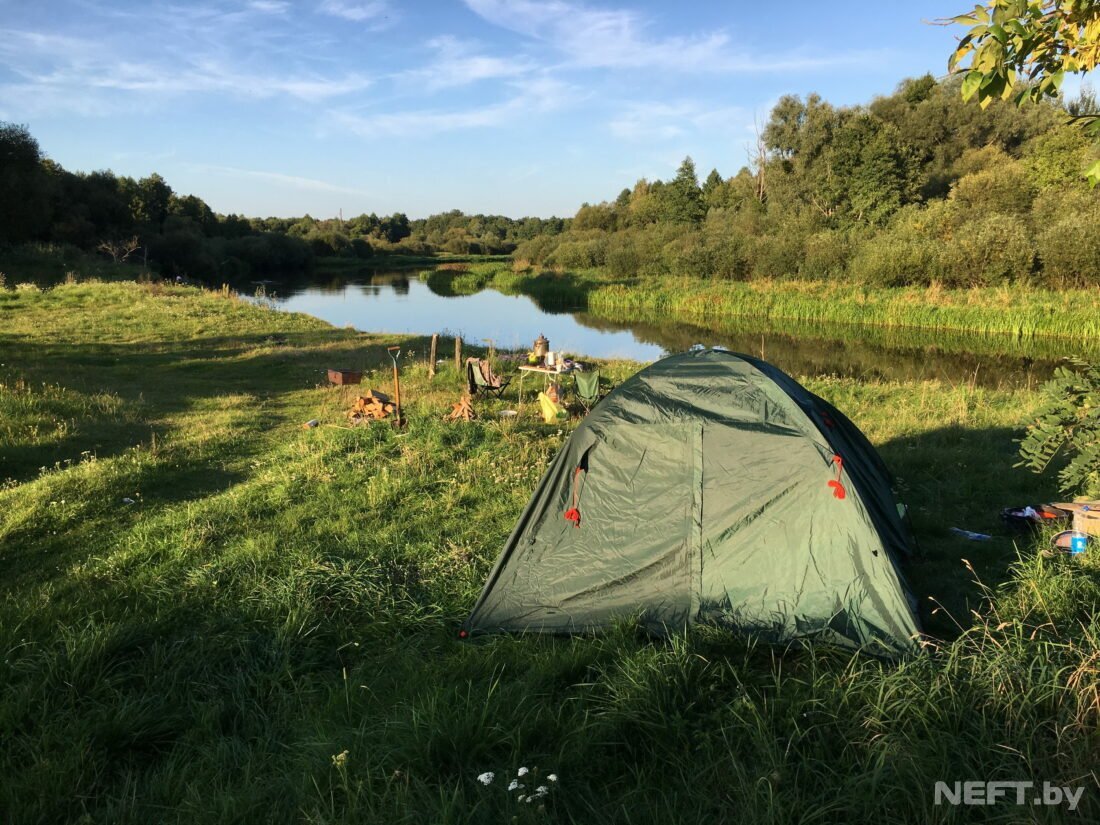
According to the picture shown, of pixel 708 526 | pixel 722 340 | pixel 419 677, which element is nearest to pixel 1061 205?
pixel 722 340

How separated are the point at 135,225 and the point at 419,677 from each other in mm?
47900

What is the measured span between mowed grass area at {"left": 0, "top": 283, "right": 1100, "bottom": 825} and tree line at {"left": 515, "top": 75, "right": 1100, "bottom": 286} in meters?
22.0

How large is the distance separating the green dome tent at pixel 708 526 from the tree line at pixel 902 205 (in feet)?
70.0

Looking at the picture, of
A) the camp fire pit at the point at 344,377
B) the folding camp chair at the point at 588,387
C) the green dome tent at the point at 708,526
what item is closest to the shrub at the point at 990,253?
the folding camp chair at the point at 588,387

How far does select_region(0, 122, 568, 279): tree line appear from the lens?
29594 millimetres

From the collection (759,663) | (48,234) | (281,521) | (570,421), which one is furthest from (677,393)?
(48,234)

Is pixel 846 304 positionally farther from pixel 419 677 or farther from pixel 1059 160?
pixel 419 677

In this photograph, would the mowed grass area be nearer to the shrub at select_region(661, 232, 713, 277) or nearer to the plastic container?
the plastic container

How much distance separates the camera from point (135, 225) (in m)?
42.0

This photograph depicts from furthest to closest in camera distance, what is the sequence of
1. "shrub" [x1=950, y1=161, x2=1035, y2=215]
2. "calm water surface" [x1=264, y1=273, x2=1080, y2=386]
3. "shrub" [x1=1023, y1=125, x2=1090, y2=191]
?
"shrub" [x1=950, y1=161, x2=1035, y2=215] < "shrub" [x1=1023, y1=125, x2=1090, y2=191] < "calm water surface" [x1=264, y1=273, x2=1080, y2=386]

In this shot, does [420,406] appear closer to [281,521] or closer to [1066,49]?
[281,521]

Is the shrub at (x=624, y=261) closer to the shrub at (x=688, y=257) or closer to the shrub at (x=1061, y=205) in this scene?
the shrub at (x=688, y=257)

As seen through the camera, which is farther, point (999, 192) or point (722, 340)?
point (999, 192)

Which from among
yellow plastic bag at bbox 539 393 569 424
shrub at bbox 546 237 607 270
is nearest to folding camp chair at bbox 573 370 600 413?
yellow plastic bag at bbox 539 393 569 424
